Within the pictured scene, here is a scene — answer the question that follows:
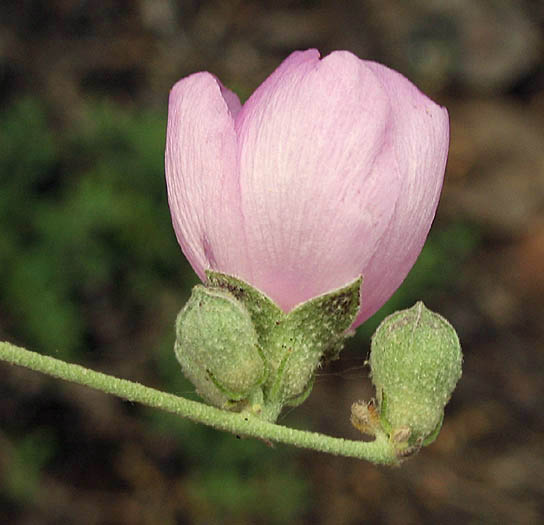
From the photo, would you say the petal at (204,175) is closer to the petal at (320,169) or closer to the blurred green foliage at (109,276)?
the petal at (320,169)

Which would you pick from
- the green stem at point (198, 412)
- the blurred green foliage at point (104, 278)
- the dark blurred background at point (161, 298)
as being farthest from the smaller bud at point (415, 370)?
the blurred green foliage at point (104, 278)

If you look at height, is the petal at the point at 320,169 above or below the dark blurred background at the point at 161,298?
above

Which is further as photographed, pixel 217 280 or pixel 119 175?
pixel 119 175

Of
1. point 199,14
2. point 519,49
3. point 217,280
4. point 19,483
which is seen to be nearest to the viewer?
point 217,280

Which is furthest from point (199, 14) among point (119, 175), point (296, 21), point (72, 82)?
point (119, 175)

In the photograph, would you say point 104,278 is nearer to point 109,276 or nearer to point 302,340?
point 109,276

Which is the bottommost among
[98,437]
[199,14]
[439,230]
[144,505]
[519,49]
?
[144,505]

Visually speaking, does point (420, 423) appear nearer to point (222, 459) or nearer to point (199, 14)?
point (222, 459)

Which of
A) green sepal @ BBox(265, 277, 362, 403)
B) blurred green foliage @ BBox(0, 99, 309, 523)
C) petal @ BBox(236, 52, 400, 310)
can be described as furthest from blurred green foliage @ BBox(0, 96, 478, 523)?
petal @ BBox(236, 52, 400, 310)
